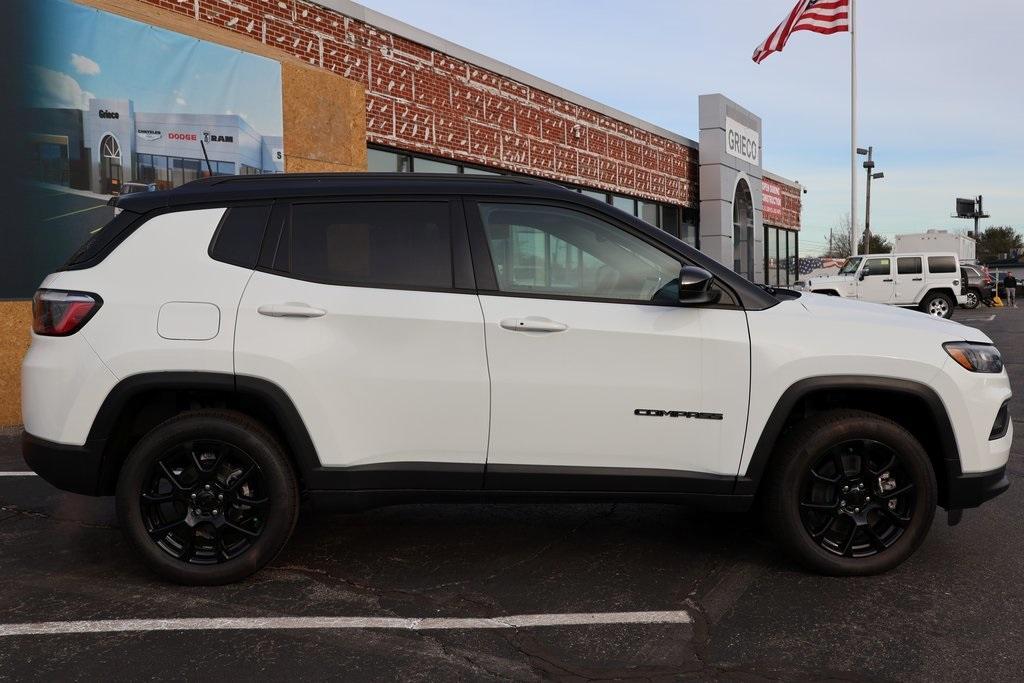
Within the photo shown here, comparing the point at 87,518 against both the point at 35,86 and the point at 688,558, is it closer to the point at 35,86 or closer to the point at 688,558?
the point at 688,558

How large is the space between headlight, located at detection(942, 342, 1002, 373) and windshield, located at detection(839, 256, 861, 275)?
868 inches

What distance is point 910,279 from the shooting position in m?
24.5

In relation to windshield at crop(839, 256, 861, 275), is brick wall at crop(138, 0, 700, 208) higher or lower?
higher

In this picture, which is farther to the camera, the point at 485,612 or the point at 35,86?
the point at 35,86

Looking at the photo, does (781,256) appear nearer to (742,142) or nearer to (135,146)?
(742,142)

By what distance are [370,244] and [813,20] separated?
22.2 m

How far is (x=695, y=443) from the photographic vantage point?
3957 millimetres

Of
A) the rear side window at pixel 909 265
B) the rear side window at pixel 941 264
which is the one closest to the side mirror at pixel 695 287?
the rear side window at pixel 909 265

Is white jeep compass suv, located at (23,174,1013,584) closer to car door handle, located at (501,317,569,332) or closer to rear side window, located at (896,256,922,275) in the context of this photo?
car door handle, located at (501,317,569,332)

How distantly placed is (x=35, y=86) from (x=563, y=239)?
6398 mm

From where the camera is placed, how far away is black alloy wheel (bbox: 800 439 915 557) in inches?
159

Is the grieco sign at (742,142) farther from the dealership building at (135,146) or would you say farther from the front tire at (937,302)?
the dealership building at (135,146)

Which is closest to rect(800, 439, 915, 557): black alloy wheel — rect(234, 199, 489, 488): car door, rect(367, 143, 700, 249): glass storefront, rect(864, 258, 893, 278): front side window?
rect(234, 199, 489, 488): car door

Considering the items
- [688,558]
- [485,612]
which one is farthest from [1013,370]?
[485,612]
